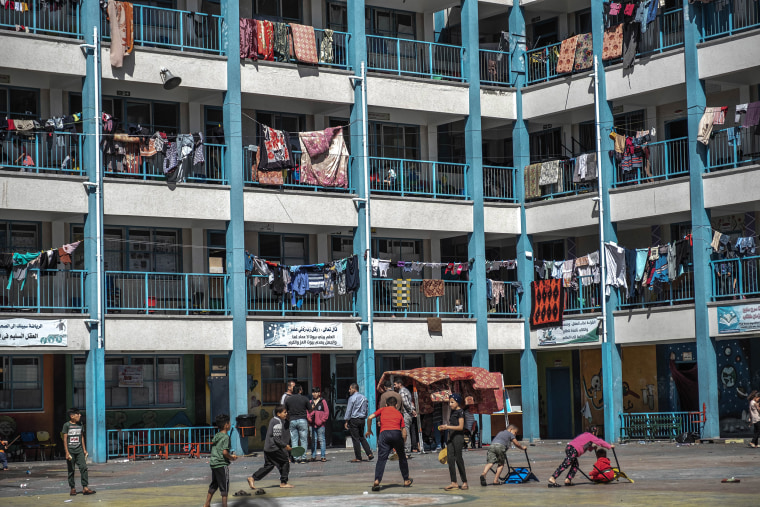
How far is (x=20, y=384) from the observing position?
33.2 m

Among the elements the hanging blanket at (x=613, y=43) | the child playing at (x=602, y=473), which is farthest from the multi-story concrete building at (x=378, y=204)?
the child playing at (x=602, y=473)

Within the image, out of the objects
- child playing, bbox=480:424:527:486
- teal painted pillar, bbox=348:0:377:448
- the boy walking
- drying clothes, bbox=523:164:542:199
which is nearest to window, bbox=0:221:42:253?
teal painted pillar, bbox=348:0:377:448

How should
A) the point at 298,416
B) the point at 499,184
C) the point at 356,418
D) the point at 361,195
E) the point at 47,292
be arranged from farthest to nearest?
the point at 499,184
the point at 361,195
the point at 47,292
the point at 356,418
the point at 298,416

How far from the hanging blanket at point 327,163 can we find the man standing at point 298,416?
829 cm

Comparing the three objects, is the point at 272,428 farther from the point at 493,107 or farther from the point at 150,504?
the point at 493,107

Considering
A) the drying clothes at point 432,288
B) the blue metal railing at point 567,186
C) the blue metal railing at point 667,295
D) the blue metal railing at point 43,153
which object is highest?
the blue metal railing at point 43,153

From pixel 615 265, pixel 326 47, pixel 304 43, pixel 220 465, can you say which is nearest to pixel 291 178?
pixel 304 43

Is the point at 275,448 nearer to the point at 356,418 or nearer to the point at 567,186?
the point at 356,418

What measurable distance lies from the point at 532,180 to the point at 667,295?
5.27m

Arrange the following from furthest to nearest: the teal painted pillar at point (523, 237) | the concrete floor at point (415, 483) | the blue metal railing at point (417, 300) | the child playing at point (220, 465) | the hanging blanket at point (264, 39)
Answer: the teal painted pillar at point (523, 237) < the blue metal railing at point (417, 300) < the hanging blanket at point (264, 39) < the concrete floor at point (415, 483) < the child playing at point (220, 465)

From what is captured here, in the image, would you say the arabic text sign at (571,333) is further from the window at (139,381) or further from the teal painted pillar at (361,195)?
the window at (139,381)

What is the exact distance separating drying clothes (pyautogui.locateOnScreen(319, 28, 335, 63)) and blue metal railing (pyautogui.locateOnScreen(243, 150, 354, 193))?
2797 mm

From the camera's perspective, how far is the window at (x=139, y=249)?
112 feet

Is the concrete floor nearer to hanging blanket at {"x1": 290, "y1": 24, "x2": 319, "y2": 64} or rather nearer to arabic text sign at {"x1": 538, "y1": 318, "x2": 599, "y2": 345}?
arabic text sign at {"x1": 538, "y1": 318, "x2": 599, "y2": 345}
